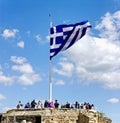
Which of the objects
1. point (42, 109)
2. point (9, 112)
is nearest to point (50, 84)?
point (42, 109)

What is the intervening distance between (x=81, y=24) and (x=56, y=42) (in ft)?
8.59

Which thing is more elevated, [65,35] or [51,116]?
[65,35]

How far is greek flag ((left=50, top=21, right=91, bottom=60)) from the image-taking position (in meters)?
35.4

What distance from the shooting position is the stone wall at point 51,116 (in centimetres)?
3653

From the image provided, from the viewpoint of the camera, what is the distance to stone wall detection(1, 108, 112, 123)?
3653cm

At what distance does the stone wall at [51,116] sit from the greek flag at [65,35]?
481cm

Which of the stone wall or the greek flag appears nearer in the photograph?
the greek flag

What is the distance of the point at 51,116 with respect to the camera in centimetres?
3647

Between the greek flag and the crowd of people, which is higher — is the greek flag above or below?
above

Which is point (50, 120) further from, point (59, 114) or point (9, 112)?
point (9, 112)

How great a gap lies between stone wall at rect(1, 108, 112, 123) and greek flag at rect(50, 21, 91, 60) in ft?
15.8

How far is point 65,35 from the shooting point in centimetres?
3612

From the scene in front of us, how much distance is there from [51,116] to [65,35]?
676cm

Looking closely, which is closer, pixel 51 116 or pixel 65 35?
Result: pixel 65 35
